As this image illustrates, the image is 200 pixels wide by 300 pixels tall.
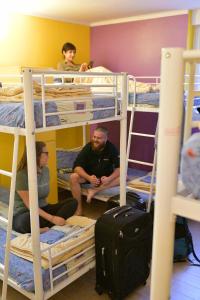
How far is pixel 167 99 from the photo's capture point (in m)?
0.86

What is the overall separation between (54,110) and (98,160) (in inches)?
63.2

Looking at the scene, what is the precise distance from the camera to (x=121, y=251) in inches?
85.9

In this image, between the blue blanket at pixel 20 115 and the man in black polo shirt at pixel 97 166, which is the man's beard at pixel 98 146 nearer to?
the man in black polo shirt at pixel 97 166

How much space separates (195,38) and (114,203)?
2.46m

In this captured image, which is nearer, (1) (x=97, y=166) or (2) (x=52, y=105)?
(2) (x=52, y=105)

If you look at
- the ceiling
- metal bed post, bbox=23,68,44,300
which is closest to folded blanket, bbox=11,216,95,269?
metal bed post, bbox=23,68,44,300

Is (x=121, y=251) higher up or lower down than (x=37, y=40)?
lower down

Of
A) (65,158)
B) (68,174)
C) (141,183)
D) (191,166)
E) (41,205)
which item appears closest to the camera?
(191,166)

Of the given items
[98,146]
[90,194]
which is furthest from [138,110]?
[90,194]

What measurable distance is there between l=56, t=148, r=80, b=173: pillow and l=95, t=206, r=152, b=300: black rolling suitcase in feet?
6.37

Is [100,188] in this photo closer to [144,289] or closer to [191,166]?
[144,289]

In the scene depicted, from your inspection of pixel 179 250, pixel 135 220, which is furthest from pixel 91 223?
pixel 179 250

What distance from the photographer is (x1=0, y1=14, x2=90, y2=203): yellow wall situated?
11.5 feet

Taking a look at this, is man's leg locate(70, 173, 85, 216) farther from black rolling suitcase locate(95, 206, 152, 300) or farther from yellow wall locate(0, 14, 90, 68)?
yellow wall locate(0, 14, 90, 68)
